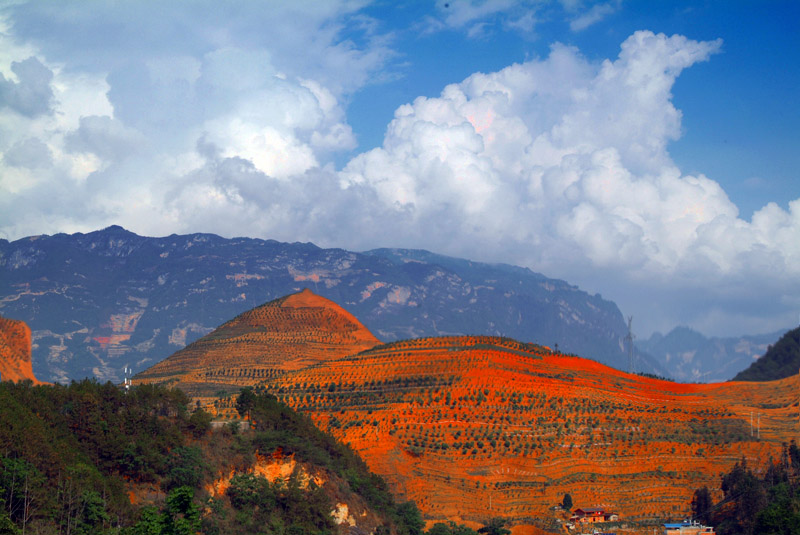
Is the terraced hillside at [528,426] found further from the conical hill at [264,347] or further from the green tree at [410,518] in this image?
the conical hill at [264,347]

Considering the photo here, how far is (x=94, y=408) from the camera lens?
222 ft

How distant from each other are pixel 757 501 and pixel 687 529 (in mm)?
6553

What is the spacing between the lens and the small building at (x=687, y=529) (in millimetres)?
85312

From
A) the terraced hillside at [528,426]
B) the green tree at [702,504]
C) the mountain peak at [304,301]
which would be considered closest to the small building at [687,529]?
the green tree at [702,504]

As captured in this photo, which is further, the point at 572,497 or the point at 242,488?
the point at 572,497

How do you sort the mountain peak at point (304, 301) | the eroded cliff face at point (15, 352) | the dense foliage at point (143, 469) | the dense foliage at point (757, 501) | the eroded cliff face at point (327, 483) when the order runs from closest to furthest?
the dense foliage at point (143, 469) < the eroded cliff face at point (327, 483) < the dense foliage at point (757, 501) < the eroded cliff face at point (15, 352) < the mountain peak at point (304, 301)

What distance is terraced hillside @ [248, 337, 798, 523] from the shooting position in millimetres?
97000

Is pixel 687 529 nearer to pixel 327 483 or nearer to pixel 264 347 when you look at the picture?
pixel 327 483

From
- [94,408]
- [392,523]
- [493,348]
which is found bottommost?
[392,523]

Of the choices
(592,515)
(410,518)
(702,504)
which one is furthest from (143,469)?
(702,504)

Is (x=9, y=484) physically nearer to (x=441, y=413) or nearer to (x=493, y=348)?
(x=441, y=413)

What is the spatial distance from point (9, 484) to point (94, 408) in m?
13.9

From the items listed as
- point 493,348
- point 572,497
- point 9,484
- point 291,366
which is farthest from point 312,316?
point 9,484

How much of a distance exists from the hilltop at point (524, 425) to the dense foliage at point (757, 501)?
7.85ft
